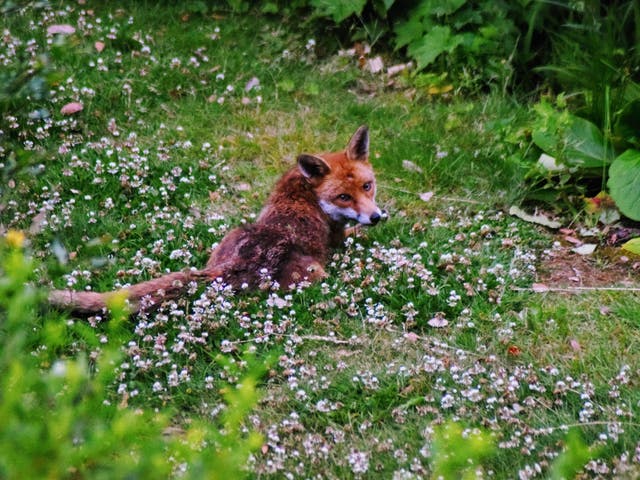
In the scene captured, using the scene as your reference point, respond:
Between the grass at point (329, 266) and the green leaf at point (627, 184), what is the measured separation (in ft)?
2.01

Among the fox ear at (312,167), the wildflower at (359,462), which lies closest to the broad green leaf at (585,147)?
the fox ear at (312,167)

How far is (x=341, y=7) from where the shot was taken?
862 centimetres

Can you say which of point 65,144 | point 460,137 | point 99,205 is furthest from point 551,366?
point 65,144

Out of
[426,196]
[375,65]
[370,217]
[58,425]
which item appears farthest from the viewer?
[375,65]

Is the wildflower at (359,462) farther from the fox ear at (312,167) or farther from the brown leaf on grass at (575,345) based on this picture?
the fox ear at (312,167)

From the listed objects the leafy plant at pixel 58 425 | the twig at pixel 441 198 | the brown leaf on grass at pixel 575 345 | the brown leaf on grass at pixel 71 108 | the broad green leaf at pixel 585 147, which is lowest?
the twig at pixel 441 198

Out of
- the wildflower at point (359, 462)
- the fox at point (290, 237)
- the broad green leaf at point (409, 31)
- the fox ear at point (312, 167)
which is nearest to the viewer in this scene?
the wildflower at point (359, 462)

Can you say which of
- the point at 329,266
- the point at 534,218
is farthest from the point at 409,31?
the point at 329,266

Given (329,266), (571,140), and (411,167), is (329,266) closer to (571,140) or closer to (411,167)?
(411,167)

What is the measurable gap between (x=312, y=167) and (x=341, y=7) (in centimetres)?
305

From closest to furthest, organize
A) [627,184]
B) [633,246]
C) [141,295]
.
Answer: [141,295] < [633,246] < [627,184]

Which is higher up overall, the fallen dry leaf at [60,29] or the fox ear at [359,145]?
the fallen dry leaf at [60,29]

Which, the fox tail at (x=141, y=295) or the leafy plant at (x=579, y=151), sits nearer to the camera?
the fox tail at (x=141, y=295)

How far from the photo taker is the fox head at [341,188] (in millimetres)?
6227
